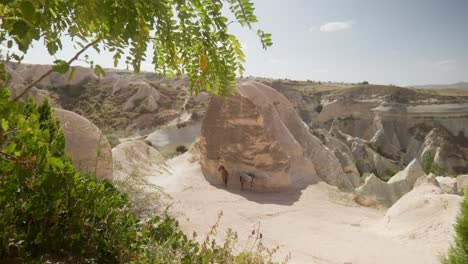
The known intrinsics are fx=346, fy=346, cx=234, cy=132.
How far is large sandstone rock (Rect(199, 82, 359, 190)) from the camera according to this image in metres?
11.9

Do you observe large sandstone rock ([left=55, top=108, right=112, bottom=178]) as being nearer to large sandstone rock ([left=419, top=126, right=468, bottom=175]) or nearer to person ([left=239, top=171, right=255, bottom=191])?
person ([left=239, top=171, right=255, bottom=191])

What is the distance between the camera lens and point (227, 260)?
10.8 feet

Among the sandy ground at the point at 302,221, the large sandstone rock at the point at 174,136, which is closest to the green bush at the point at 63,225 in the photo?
the sandy ground at the point at 302,221

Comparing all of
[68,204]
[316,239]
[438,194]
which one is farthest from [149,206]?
[438,194]

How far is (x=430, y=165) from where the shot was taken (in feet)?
95.5

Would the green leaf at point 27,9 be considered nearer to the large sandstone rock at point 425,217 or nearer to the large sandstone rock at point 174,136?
the large sandstone rock at point 425,217

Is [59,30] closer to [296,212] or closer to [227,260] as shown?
[227,260]

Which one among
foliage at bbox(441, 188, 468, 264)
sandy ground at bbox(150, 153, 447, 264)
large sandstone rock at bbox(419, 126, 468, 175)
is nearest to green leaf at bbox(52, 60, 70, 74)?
sandy ground at bbox(150, 153, 447, 264)

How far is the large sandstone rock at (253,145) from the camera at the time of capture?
11.9 meters

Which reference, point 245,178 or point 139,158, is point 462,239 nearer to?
point 245,178

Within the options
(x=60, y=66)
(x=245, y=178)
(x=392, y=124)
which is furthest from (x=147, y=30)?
(x=392, y=124)

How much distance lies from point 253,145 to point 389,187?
5797mm

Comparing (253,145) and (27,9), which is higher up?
(27,9)

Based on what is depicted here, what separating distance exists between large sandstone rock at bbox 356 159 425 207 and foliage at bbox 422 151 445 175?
48.5 ft
